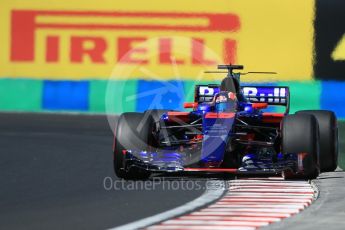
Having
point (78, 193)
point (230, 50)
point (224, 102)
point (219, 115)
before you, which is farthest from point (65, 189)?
point (230, 50)

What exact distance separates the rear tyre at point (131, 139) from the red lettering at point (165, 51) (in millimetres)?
11465

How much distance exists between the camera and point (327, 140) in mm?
13383

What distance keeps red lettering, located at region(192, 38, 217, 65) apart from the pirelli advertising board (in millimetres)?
23

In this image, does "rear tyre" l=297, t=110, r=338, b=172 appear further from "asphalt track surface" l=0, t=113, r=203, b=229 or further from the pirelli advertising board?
the pirelli advertising board

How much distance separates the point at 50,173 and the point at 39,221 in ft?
14.2

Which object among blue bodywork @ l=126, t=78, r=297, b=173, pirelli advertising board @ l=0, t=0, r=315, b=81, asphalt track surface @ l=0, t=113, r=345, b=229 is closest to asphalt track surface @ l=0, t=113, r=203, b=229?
asphalt track surface @ l=0, t=113, r=345, b=229

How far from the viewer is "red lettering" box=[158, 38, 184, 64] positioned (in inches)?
961

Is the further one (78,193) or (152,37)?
(152,37)

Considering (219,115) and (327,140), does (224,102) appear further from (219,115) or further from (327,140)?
(327,140)

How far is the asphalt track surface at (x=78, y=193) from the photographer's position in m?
8.97

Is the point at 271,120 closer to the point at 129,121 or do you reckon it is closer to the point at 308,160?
the point at 308,160

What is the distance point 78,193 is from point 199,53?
1379 cm

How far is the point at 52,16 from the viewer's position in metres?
25.2
